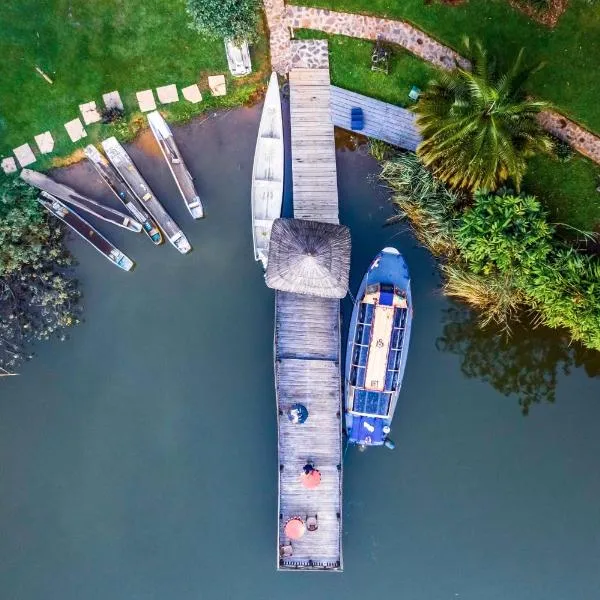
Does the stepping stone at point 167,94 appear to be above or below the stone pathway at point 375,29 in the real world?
below

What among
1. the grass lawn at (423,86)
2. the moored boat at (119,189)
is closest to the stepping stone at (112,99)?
the moored boat at (119,189)

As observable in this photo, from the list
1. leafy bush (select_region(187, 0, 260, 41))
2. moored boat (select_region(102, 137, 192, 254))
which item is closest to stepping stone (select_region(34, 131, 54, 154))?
moored boat (select_region(102, 137, 192, 254))

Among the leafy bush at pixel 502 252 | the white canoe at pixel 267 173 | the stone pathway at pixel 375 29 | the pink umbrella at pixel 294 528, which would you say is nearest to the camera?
the leafy bush at pixel 502 252

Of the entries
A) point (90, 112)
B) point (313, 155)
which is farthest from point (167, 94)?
point (313, 155)

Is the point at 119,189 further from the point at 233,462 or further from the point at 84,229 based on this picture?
the point at 233,462

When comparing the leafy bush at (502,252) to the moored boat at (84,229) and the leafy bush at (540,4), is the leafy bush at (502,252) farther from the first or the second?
the moored boat at (84,229)

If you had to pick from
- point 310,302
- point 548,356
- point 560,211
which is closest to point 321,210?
point 310,302
